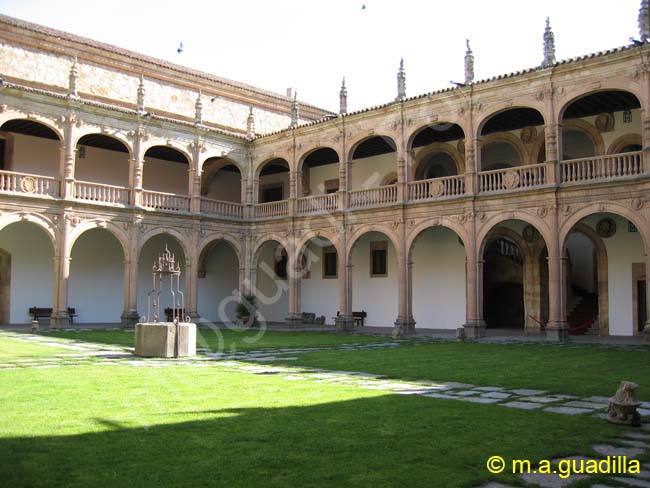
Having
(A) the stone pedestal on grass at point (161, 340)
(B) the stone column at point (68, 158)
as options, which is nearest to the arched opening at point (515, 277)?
(A) the stone pedestal on grass at point (161, 340)

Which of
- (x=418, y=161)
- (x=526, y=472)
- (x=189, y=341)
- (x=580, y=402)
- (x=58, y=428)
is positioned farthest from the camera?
(x=418, y=161)

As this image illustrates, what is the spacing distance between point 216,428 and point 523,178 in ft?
54.4

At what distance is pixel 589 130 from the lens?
71.2 ft

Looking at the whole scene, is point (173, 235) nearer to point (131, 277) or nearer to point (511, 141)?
point (131, 277)

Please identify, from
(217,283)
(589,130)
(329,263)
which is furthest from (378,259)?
(589,130)

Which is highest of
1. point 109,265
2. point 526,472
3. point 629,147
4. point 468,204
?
point 629,147

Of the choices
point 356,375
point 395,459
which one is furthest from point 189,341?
point 395,459

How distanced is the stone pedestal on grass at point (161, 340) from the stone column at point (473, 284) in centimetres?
1056

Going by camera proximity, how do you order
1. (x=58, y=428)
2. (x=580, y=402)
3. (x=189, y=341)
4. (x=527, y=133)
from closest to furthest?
(x=58, y=428)
(x=580, y=402)
(x=189, y=341)
(x=527, y=133)

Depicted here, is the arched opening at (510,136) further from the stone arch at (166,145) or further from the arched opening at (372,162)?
the stone arch at (166,145)

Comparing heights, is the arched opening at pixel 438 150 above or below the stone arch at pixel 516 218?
above

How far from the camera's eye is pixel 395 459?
521 cm

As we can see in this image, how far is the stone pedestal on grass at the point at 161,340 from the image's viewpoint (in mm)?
13547

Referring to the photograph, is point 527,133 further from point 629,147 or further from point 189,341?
point 189,341
